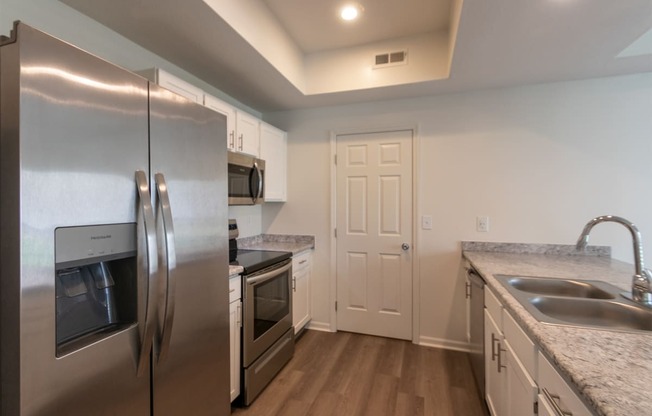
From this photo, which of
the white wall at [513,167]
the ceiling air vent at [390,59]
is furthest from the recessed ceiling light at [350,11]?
the white wall at [513,167]

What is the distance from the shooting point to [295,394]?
210 cm

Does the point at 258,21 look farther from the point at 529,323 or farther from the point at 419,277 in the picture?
the point at 419,277

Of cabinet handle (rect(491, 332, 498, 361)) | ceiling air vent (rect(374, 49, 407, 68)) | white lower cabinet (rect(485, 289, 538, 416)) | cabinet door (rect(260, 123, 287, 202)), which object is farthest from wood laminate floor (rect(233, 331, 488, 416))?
ceiling air vent (rect(374, 49, 407, 68))

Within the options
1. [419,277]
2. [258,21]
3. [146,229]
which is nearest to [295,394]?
[419,277]

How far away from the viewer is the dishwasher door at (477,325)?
Answer: 1.96m

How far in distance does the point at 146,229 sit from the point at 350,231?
7.42 feet

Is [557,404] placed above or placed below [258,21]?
below

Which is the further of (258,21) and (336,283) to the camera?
(336,283)

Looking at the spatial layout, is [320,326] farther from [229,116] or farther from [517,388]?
[229,116]

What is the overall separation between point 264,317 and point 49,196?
5.40 ft

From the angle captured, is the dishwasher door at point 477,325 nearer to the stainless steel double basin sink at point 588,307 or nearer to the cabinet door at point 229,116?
the stainless steel double basin sink at point 588,307

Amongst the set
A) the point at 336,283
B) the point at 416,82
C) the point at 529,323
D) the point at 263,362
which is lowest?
the point at 263,362

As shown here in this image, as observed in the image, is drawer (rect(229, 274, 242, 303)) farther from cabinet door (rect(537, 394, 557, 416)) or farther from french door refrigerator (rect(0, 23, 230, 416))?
cabinet door (rect(537, 394, 557, 416))

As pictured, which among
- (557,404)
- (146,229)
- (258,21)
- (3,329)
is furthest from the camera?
(258,21)
